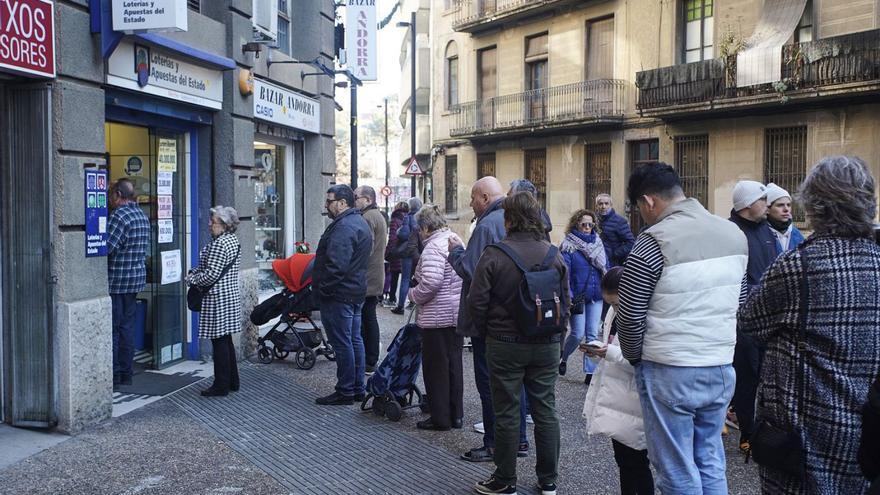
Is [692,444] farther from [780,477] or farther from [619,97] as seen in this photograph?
[619,97]

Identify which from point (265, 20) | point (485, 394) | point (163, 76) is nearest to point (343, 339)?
point (485, 394)

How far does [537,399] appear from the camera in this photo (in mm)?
5371

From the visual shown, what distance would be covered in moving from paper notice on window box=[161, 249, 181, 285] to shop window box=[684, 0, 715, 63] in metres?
17.2

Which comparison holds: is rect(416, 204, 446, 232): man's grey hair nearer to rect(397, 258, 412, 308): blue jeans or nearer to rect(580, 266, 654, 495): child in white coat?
rect(580, 266, 654, 495): child in white coat

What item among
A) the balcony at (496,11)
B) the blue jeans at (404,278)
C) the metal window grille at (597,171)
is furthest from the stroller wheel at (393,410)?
the balcony at (496,11)

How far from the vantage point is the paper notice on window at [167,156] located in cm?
912

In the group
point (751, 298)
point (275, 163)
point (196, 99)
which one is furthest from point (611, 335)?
point (275, 163)

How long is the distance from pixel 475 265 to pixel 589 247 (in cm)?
332

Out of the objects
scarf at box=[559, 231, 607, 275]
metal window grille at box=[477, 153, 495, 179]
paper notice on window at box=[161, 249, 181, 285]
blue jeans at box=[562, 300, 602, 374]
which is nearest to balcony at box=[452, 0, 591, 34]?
metal window grille at box=[477, 153, 495, 179]

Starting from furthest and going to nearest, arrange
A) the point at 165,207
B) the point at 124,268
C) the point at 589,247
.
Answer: the point at 165,207
the point at 589,247
the point at 124,268

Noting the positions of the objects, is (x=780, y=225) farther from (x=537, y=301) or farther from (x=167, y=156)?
(x=167, y=156)

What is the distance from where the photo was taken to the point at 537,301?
17.1 ft

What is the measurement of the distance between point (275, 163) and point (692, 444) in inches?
354

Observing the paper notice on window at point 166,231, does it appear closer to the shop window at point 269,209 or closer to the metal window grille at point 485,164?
the shop window at point 269,209
